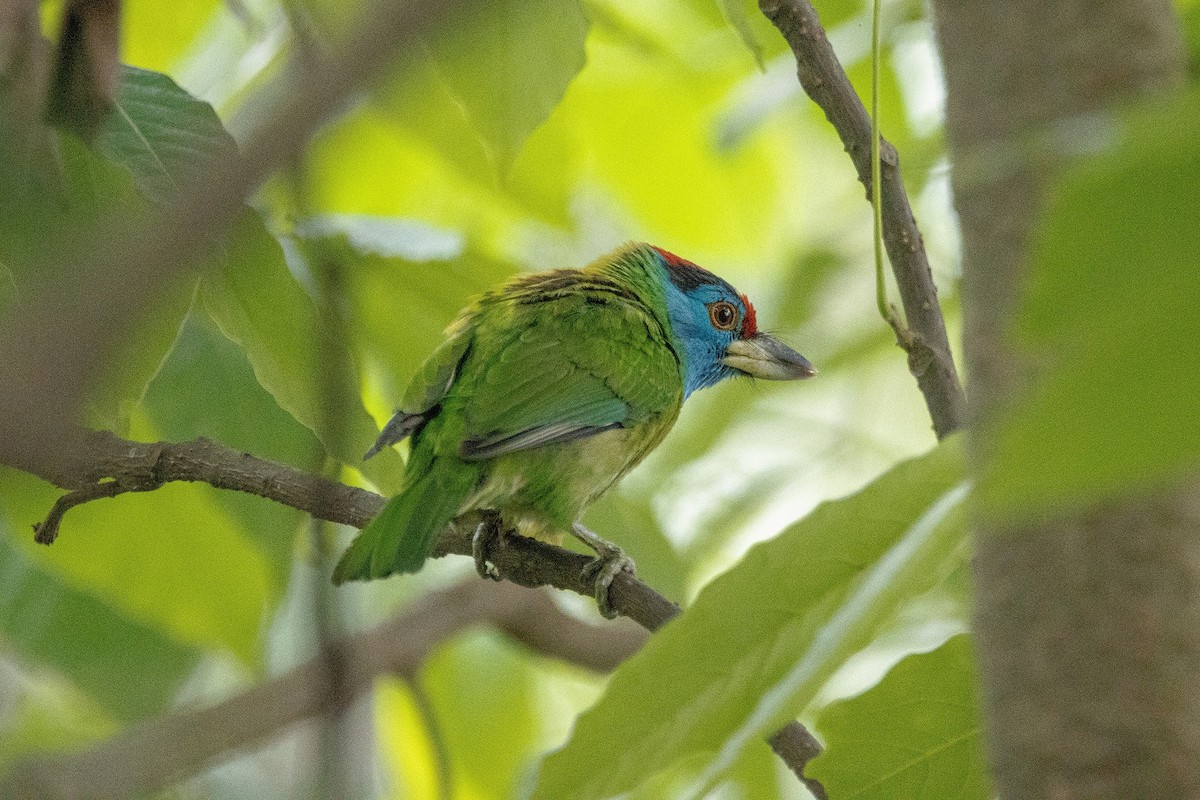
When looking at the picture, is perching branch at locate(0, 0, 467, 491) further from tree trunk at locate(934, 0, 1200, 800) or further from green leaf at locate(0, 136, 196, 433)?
green leaf at locate(0, 136, 196, 433)

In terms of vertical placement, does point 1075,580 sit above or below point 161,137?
below

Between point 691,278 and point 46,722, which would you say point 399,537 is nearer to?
point 691,278

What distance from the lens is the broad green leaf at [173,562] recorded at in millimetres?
2439

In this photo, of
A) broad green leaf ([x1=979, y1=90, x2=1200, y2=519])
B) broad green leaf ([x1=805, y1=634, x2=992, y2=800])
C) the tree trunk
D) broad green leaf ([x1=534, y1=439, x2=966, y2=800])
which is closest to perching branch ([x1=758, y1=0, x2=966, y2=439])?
broad green leaf ([x1=805, y1=634, x2=992, y2=800])

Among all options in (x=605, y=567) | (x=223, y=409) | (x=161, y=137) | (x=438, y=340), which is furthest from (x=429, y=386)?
(x=161, y=137)

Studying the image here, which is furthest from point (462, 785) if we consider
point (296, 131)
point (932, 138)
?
point (296, 131)

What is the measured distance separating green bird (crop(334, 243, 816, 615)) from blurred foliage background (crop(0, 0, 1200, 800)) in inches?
5.5

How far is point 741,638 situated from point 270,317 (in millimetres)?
1077

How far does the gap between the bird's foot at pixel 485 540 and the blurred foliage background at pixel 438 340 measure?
0.31 m

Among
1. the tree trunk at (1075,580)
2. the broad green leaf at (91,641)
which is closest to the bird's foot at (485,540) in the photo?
the broad green leaf at (91,641)

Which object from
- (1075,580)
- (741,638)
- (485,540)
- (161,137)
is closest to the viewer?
(1075,580)

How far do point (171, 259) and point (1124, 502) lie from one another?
2.47 feet

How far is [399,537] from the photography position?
8.86 feet

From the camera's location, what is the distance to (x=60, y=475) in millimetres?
2273
